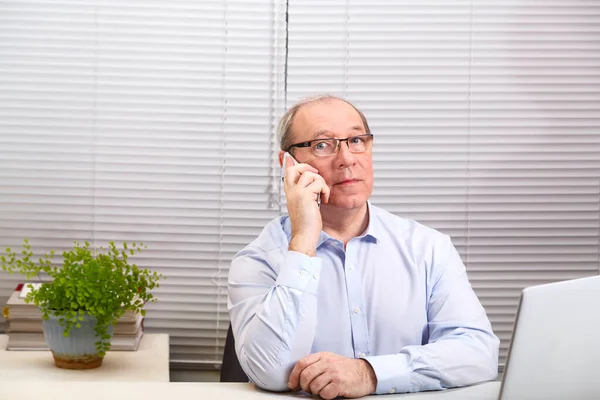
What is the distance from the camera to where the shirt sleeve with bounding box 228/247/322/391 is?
69.2 inches

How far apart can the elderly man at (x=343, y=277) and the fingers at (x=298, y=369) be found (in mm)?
103

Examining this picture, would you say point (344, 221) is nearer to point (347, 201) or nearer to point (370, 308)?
point (347, 201)

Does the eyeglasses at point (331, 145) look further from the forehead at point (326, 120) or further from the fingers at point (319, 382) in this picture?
the fingers at point (319, 382)

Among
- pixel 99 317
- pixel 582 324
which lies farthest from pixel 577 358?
pixel 99 317

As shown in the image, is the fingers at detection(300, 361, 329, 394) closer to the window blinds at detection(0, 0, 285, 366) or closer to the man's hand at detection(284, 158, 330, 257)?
the man's hand at detection(284, 158, 330, 257)

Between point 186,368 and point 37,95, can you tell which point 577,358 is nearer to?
point 186,368

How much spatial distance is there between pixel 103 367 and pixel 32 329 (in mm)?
314

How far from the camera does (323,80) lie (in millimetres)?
2912

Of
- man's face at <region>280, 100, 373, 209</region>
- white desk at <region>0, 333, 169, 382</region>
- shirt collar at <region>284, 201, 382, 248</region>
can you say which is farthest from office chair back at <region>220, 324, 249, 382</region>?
man's face at <region>280, 100, 373, 209</region>

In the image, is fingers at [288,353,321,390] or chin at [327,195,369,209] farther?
chin at [327,195,369,209]

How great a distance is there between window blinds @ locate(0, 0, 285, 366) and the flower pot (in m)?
0.51

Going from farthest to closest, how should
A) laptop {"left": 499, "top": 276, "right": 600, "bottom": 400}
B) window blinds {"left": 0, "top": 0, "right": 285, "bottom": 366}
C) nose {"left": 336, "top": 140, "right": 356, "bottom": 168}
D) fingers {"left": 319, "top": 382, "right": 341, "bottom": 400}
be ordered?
window blinds {"left": 0, "top": 0, "right": 285, "bottom": 366}, nose {"left": 336, "top": 140, "right": 356, "bottom": 168}, fingers {"left": 319, "top": 382, "right": 341, "bottom": 400}, laptop {"left": 499, "top": 276, "right": 600, "bottom": 400}

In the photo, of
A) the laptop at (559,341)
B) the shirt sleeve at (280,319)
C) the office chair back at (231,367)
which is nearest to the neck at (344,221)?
the shirt sleeve at (280,319)

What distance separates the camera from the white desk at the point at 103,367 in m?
2.37
